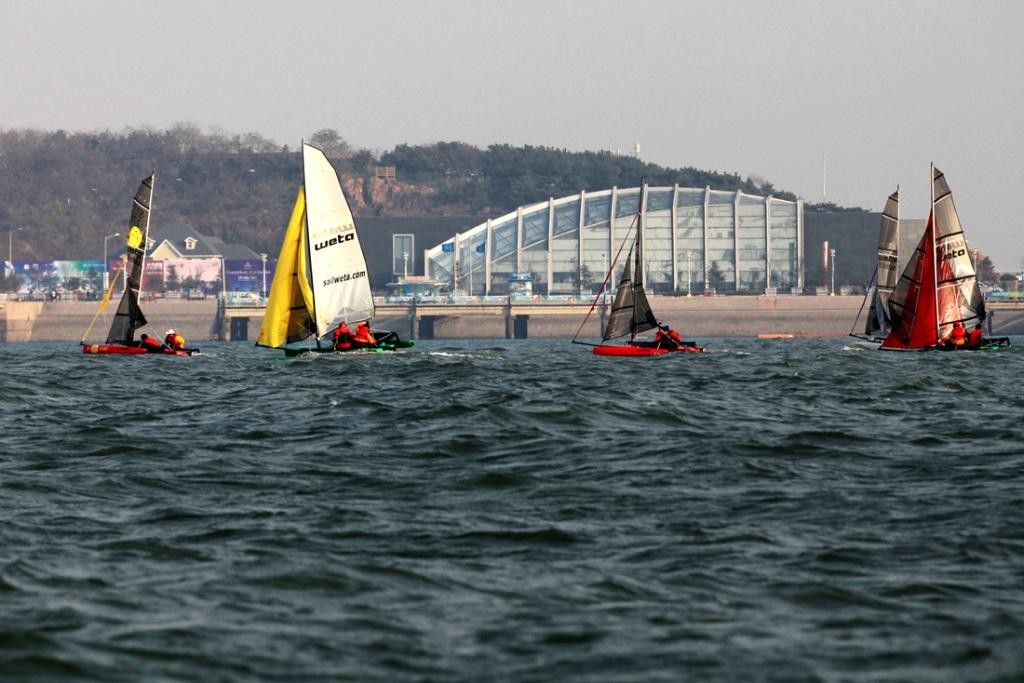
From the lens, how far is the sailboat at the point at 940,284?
2078 inches

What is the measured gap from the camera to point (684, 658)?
880cm

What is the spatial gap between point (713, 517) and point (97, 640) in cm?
629

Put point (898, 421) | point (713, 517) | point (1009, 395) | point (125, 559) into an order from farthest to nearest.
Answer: point (1009, 395) < point (898, 421) < point (713, 517) < point (125, 559)

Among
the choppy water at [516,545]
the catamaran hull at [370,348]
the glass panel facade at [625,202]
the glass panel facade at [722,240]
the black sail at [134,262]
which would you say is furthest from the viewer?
the glass panel facade at [625,202]

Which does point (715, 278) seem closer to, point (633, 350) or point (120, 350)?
point (120, 350)

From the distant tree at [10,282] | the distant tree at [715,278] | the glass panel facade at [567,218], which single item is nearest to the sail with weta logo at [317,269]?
the distant tree at [715,278]

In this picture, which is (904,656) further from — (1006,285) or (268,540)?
(1006,285)

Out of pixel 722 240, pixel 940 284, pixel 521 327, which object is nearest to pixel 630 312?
pixel 940 284

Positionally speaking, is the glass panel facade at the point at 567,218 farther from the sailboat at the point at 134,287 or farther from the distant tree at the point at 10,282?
the sailboat at the point at 134,287

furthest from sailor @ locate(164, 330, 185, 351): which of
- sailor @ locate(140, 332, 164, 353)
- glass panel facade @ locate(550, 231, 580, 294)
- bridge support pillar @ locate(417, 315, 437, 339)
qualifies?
glass panel facade @ locate(550, 231, 580, 294)

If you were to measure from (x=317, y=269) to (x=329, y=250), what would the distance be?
2.72ft

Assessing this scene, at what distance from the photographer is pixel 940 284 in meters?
52.9

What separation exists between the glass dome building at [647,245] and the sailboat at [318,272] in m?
120

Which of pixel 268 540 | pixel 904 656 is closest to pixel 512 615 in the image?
pixel 904 656
